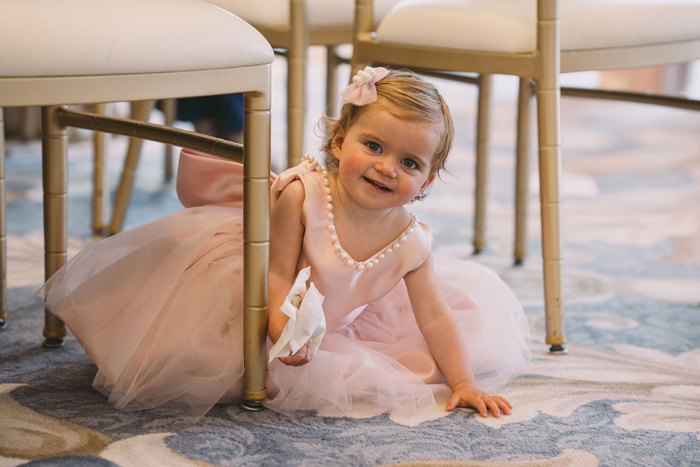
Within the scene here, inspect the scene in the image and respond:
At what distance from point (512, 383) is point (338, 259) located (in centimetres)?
31

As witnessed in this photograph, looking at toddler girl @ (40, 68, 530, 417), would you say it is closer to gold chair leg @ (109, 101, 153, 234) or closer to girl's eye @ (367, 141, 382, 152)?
girl's eye @ (367, 141, 382, 152)

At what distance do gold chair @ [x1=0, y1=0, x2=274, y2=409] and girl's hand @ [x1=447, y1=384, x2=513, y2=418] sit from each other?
0.25 meters

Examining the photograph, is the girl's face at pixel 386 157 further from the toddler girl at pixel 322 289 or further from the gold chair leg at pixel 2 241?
the gold chair leg at pixel 2 241

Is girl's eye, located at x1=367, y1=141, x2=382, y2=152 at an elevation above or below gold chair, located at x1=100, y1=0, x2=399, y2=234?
below

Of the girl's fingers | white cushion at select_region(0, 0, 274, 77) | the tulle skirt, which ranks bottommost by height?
the girl's fingers

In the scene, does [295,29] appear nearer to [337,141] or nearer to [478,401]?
[337,141]

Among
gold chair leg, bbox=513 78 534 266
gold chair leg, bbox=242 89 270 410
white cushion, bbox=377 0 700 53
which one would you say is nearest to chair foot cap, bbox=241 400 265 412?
gold chair leg, bbox=242 89 270 410

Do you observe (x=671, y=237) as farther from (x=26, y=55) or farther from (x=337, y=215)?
(x=26, y=55)

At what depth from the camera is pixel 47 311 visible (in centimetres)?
114

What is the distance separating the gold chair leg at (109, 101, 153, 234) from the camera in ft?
5.78

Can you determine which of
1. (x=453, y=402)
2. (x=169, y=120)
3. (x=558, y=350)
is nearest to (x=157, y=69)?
(x=453, y=402)

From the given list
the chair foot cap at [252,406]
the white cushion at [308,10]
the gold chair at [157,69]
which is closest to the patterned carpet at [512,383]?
the chair foot cap at [252,406]

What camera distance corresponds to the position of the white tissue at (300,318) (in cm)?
87

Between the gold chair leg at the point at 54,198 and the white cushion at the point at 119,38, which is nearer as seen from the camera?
the white cushion at the point at 119,38
